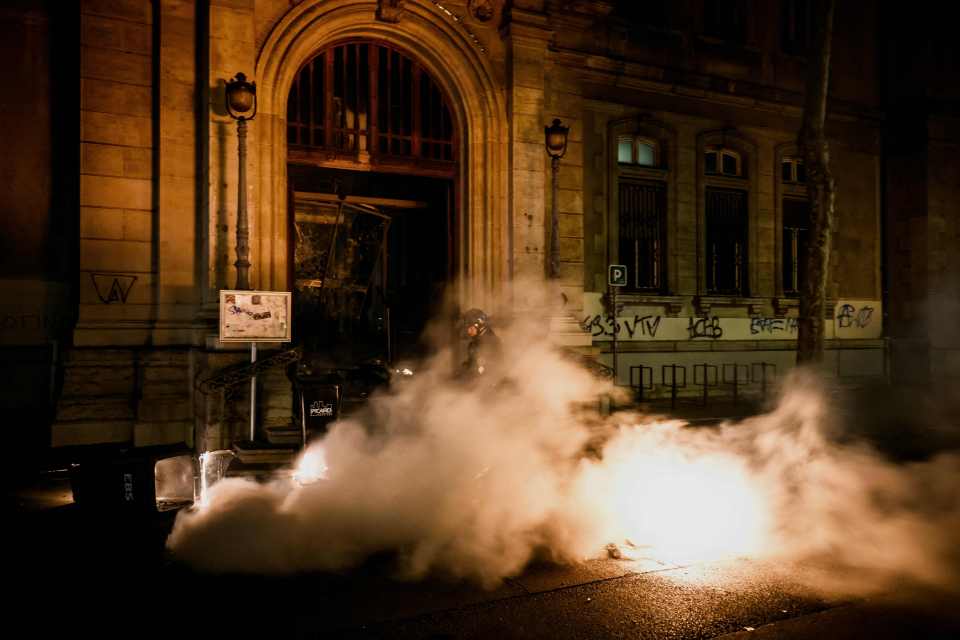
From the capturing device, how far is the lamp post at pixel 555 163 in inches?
509

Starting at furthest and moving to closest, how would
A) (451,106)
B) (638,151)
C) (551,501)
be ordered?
1. (638,151)
2. (451,106)
3. (551,501)

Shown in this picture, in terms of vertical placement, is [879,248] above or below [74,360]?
above

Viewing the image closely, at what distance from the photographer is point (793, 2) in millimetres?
17266

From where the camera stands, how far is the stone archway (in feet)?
36.1

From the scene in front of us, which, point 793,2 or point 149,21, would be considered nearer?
point 149,21

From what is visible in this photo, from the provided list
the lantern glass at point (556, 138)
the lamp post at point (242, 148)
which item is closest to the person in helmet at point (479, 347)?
the lamp post at point (242, 148)

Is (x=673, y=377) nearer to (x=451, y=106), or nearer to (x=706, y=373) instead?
(x=706, y=373)

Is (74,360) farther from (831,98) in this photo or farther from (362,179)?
(831,98)

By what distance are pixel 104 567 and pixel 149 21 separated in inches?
326

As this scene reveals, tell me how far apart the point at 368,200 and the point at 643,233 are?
5776 millimetres

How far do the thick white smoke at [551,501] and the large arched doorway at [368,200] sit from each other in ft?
14.1

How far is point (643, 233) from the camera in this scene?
15.4 meters

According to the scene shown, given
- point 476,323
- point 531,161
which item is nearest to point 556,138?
point 531,161

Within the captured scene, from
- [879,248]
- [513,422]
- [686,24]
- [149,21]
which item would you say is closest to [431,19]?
[149,21]
